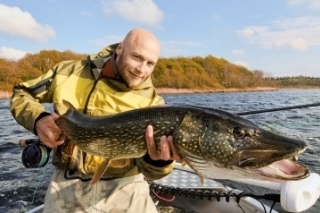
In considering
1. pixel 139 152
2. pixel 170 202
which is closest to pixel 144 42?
pixel 139 152

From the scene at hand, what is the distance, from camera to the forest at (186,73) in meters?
45.5

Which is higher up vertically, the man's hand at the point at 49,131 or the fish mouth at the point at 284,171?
the man's hand at the point at 49,131

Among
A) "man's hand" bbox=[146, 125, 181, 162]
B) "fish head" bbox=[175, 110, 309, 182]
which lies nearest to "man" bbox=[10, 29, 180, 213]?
"man's hand" bbox=[146, 125, 181, 162]

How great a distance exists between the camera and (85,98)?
2.67 metres

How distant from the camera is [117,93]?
2.67 meters

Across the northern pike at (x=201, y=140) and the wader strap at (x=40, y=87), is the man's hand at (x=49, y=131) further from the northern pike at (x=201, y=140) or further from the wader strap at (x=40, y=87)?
the wader strap at (x=40, y=87)

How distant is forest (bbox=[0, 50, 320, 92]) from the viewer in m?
45.5

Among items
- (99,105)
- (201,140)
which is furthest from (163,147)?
(99,105)

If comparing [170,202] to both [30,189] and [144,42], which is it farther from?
[30,189]

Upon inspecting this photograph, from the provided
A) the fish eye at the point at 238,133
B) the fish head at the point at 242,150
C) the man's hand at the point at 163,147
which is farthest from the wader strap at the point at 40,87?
the fish eye at the point at 238,133

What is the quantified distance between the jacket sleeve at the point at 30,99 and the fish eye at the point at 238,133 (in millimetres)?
1381

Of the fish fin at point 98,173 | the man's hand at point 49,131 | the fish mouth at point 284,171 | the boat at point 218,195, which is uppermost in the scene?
the man's hand at point 49,131

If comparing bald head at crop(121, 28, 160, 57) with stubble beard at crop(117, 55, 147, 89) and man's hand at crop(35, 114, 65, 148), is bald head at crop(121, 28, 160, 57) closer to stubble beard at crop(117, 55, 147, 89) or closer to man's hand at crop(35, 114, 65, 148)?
stubble beard at crop(117, 55, 147, 89)

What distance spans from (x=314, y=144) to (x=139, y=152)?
318 inches
